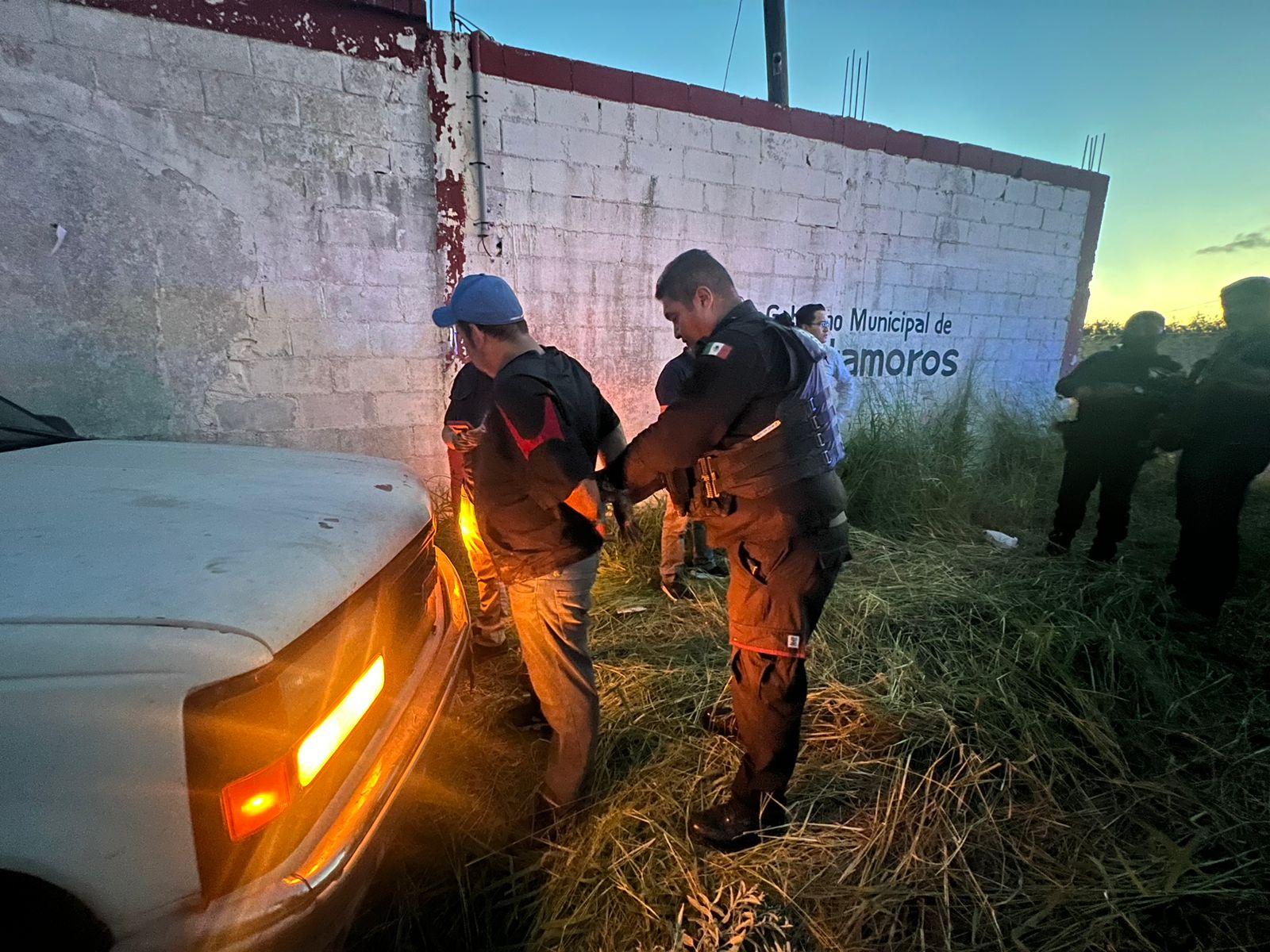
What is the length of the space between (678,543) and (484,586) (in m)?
1.30

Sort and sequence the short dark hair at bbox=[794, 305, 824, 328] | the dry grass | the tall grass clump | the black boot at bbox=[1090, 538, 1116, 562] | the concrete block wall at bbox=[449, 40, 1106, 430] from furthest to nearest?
the tall grass clump → the short dark hair at bbox=[794, 305, 824, 328] → the concrete block wall at bbox=[449, 40, 1106, 430] → the black boot at bbox=[1090, 538, 1116, 562] → the dry grass

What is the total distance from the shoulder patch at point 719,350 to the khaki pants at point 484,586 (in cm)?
149

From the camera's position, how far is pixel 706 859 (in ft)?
6.28

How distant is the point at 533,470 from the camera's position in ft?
5.94

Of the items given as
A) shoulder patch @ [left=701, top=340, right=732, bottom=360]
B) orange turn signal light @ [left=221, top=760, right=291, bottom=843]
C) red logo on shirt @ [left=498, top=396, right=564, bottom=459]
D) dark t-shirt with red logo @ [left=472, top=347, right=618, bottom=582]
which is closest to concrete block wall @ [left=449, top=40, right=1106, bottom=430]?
dark t-shirt with red logo @ [left=472, top=347, right=618, bottom=582]

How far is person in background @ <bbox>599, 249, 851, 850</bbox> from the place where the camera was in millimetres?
1784

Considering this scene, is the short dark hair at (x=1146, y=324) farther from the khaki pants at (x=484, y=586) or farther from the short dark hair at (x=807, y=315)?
the khaki pants at (x=484, y=586)

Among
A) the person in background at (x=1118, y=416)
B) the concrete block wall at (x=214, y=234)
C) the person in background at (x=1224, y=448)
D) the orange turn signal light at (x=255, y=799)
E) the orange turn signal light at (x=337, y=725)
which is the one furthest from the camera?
the person in background at (x=1118, y=416)

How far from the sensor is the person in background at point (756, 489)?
5.85 feet

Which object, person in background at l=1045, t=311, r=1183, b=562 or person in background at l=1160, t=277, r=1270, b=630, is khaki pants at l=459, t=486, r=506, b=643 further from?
person in background at l=1045, t=311, r=1183, b=562

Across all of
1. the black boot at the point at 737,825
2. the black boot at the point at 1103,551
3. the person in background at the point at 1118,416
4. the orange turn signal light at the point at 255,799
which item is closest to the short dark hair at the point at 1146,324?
the person in background at the point at 1118,416

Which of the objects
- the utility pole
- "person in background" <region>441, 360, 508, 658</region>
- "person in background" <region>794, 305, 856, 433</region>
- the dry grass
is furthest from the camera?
the utility pole

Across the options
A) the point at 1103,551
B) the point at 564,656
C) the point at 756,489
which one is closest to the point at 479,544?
the point at 564,656

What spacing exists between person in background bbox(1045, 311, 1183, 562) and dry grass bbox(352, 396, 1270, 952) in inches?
31.2
